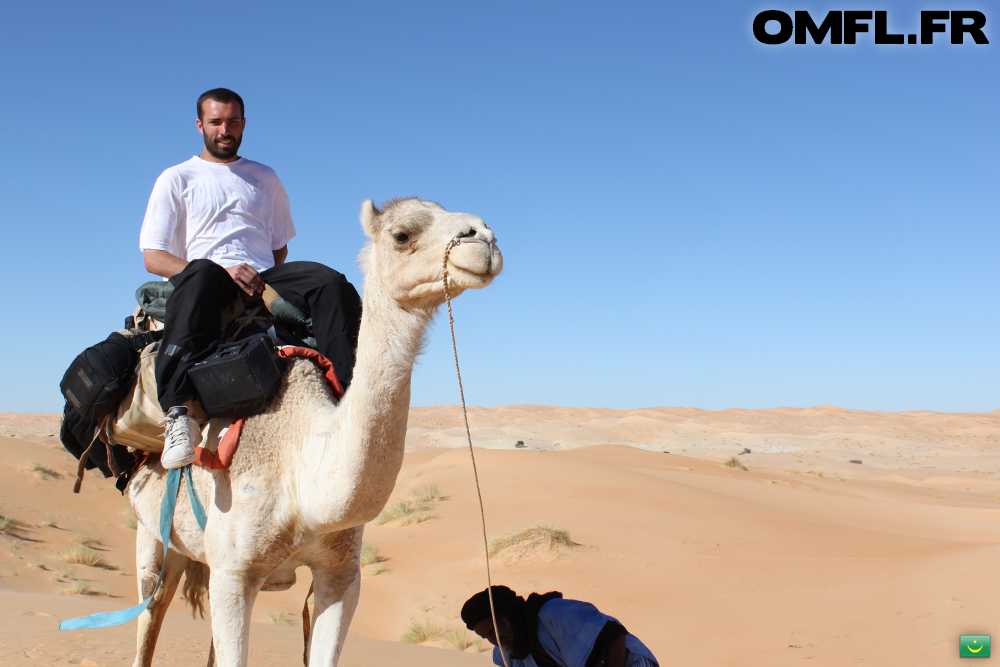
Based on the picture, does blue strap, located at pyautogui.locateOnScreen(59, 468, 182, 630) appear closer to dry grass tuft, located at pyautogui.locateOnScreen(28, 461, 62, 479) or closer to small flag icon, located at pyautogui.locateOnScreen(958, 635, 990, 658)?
small flag icon, located at pyautogui.locateOnScreen(958, 635, 990, 658)

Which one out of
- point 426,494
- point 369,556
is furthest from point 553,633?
point 426,494

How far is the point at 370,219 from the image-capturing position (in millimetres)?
3361

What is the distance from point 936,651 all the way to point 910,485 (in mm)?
21289

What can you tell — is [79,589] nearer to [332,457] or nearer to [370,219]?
[332,457]

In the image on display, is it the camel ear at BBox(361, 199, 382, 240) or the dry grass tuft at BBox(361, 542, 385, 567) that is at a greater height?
the camel ear at BBox(361, 199, 382, 240)

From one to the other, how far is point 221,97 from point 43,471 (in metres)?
18.1

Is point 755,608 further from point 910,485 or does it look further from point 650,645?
point 910,485

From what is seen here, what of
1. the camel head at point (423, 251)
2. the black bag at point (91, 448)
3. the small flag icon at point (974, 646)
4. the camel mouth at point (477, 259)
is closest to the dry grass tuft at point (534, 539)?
the small flag icon at point (974, 646)

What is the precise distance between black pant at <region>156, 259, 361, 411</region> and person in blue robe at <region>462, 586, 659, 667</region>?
64.2 inches

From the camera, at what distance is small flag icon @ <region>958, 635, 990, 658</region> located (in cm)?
739

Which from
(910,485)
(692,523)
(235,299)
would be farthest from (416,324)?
(910,485)

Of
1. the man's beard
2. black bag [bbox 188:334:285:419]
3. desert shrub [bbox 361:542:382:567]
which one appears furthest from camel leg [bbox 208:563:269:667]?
desert shrub [bbox 361:542:382:567]

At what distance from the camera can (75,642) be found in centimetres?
645

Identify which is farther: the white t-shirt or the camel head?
the white t-shirt
